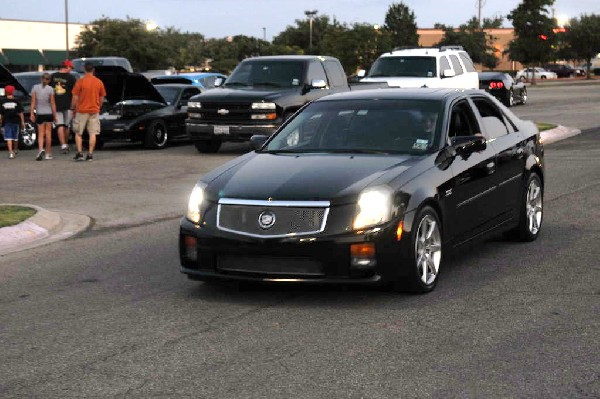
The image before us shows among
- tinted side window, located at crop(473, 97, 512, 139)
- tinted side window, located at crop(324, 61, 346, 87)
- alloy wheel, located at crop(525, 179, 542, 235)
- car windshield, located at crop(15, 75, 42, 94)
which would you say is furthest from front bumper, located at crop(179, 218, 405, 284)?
car windshield, located at crop(15, 75, 42, 94)

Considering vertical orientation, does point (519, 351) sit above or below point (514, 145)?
below

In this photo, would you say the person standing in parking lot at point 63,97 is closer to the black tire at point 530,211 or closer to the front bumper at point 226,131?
the front bumper at point 226,131

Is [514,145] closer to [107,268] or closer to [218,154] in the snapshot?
[107,268]

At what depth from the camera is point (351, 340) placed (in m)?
6.62

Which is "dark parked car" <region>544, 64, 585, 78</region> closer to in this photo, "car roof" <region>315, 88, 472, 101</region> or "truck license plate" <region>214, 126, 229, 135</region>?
"truck license plate" <region>214, 126, 229, 135</region>

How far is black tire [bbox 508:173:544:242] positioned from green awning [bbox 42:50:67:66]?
3225 inches

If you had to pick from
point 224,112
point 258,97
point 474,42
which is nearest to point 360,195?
point 258,97

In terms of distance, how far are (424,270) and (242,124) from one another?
44.8 ft

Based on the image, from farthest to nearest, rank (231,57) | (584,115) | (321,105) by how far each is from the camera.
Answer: (231,57)
(584,115)
(321,105)

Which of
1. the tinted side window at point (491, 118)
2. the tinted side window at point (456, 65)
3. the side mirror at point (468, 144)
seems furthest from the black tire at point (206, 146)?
the side mirror at point (468, 144)

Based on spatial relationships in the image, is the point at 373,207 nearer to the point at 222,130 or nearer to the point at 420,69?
the point at 222,130

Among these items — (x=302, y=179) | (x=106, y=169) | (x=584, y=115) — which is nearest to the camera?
(x=302, y=179)

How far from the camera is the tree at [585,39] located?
10756 centimetres

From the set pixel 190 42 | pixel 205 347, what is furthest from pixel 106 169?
pixel 190 42
